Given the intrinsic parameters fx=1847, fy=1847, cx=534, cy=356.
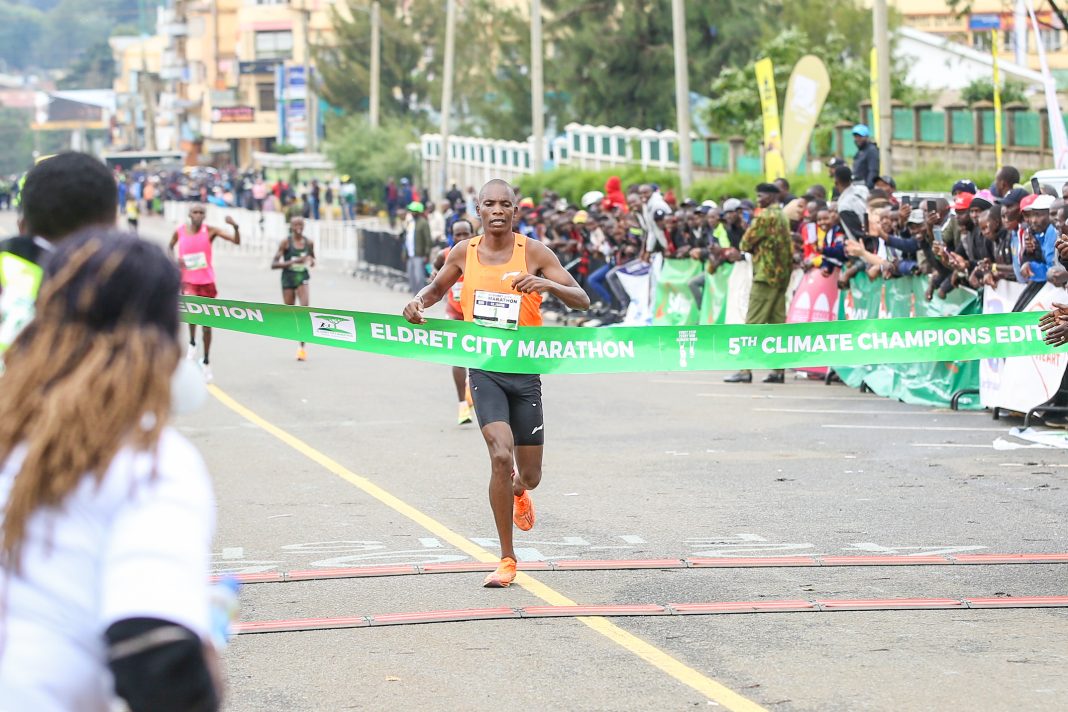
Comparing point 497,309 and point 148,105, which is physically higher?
point 148,105

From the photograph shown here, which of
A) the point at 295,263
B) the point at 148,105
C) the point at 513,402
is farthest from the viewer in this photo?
the point at 148,105

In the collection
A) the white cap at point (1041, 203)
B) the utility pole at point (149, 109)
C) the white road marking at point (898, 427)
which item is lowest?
the white road marking at point (898, 427)

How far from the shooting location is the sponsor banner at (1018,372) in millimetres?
14000

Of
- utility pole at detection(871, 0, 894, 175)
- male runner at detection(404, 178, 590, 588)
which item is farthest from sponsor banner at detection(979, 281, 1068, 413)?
utility pole at detection(871, 0, 894, 175)

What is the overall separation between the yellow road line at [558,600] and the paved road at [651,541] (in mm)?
18

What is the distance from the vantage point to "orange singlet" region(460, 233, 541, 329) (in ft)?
28.8

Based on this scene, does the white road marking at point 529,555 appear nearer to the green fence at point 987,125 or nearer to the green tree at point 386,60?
the green fence at point 987,125

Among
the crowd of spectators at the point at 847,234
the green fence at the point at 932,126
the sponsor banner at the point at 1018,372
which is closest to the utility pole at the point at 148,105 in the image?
the green fence at the point at 932,126

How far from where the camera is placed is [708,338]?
36.3ft

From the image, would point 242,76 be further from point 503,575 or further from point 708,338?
point 503,575

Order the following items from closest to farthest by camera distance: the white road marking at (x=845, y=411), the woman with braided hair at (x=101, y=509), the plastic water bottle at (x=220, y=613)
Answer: the woman with braided hair at (x=101, y=509), the plastic water bottle at (x=220, y=613), the white road marking at (x=845, y=411)

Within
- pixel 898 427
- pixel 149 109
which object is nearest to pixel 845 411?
pixel 898 427

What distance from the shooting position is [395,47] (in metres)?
90.6

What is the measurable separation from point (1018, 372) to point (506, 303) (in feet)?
23.4
